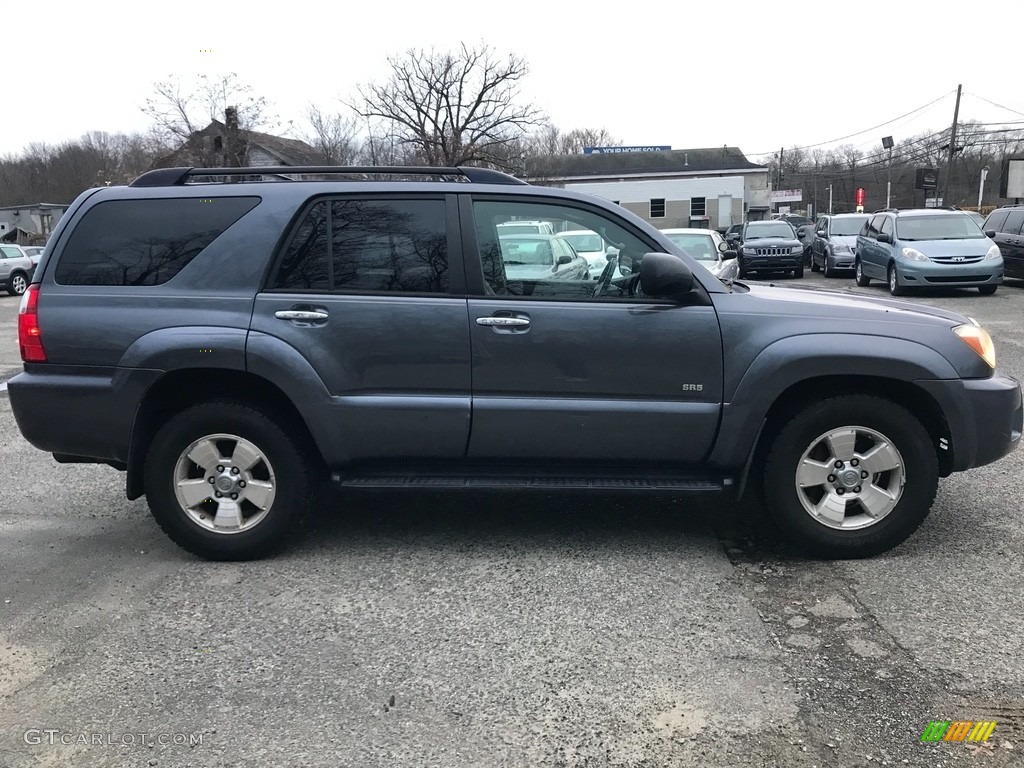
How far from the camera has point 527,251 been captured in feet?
13.7

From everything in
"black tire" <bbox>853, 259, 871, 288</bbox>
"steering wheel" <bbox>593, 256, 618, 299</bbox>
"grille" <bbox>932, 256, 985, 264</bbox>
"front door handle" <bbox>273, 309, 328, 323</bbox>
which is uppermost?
"steering wheel" <bbox>593, 256, 618, 299</bbox>

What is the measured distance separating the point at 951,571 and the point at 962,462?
52cm

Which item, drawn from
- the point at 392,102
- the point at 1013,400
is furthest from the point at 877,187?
the point at 1013,400

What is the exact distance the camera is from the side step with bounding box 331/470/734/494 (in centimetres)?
404

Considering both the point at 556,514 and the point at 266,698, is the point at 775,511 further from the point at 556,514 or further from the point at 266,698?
the point at 266,698

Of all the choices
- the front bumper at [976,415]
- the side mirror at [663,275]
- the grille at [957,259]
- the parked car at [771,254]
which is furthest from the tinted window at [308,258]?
the parked car at [771,254]

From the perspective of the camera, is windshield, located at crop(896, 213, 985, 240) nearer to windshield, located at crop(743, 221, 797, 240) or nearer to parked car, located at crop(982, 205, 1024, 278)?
parked car, located at crop(982, 205, 1024, 278)

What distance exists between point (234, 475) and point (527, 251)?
183cm

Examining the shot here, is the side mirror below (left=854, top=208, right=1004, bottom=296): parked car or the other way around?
the other way around

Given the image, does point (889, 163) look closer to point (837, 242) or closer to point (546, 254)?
point (837, 242)

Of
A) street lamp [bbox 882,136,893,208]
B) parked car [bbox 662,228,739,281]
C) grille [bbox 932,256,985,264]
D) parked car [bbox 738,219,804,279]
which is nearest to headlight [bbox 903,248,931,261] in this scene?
grille [bbox 932,256,985,264]

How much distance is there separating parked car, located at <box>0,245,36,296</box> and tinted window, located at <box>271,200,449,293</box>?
81.3ft

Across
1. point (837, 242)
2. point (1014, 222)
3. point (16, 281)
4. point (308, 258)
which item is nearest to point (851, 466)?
point (308, 258)

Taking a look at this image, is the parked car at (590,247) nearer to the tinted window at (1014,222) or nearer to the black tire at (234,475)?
the black tire at (234,475)
